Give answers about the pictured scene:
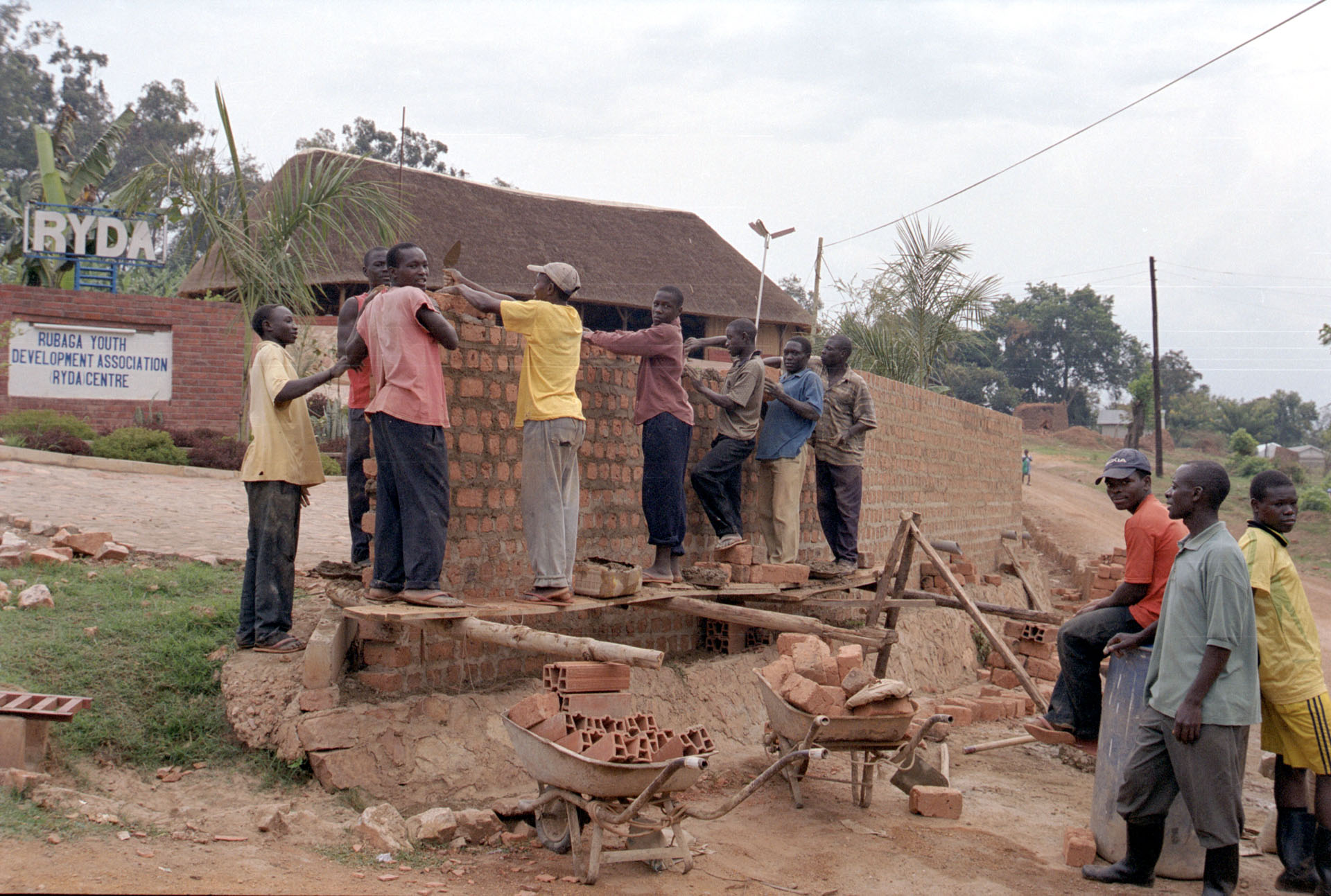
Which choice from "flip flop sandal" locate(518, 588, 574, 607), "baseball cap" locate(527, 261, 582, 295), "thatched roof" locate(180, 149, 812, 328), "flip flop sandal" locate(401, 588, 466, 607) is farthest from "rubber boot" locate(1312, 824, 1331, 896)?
"thatched roof" locate(180, 149, 812, 328)

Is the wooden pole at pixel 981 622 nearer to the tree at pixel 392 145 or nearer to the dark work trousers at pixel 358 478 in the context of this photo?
the dark work trousers at pixel 358 478

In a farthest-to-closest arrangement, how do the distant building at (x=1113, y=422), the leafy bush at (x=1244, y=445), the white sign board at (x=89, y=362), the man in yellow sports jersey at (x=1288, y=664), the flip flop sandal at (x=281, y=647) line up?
the distant building at (x=1113, y=422), the leafy bush at (x=1244, y=445), the white sign board at (x=89, y=362), the flip flop sandal at (x=281, y=647), the man in yellow sports jersey at (x=1288, y=664)

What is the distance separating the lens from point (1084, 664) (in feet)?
17.8

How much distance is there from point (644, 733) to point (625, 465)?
283 centimetres

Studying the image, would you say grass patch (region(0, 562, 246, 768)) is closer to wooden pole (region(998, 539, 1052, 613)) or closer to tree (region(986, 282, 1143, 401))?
wooden pole (region(998, 539, 1052, 613))

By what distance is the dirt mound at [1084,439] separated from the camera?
37.5m

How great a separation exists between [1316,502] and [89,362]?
2369 centimetres

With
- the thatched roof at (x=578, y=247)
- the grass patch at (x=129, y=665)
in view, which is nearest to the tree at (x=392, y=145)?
the thatched roof at (x=578, y=247)

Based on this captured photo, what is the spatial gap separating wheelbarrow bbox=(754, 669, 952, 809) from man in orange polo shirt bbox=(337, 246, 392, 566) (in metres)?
2.43

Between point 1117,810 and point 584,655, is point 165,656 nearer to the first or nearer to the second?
point 584,655

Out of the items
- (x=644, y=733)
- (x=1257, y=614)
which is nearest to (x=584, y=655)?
(x=644, y=733)

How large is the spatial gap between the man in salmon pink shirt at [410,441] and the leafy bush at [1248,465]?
2964cm

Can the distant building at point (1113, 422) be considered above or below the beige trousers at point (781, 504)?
above

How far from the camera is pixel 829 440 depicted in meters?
8.19
